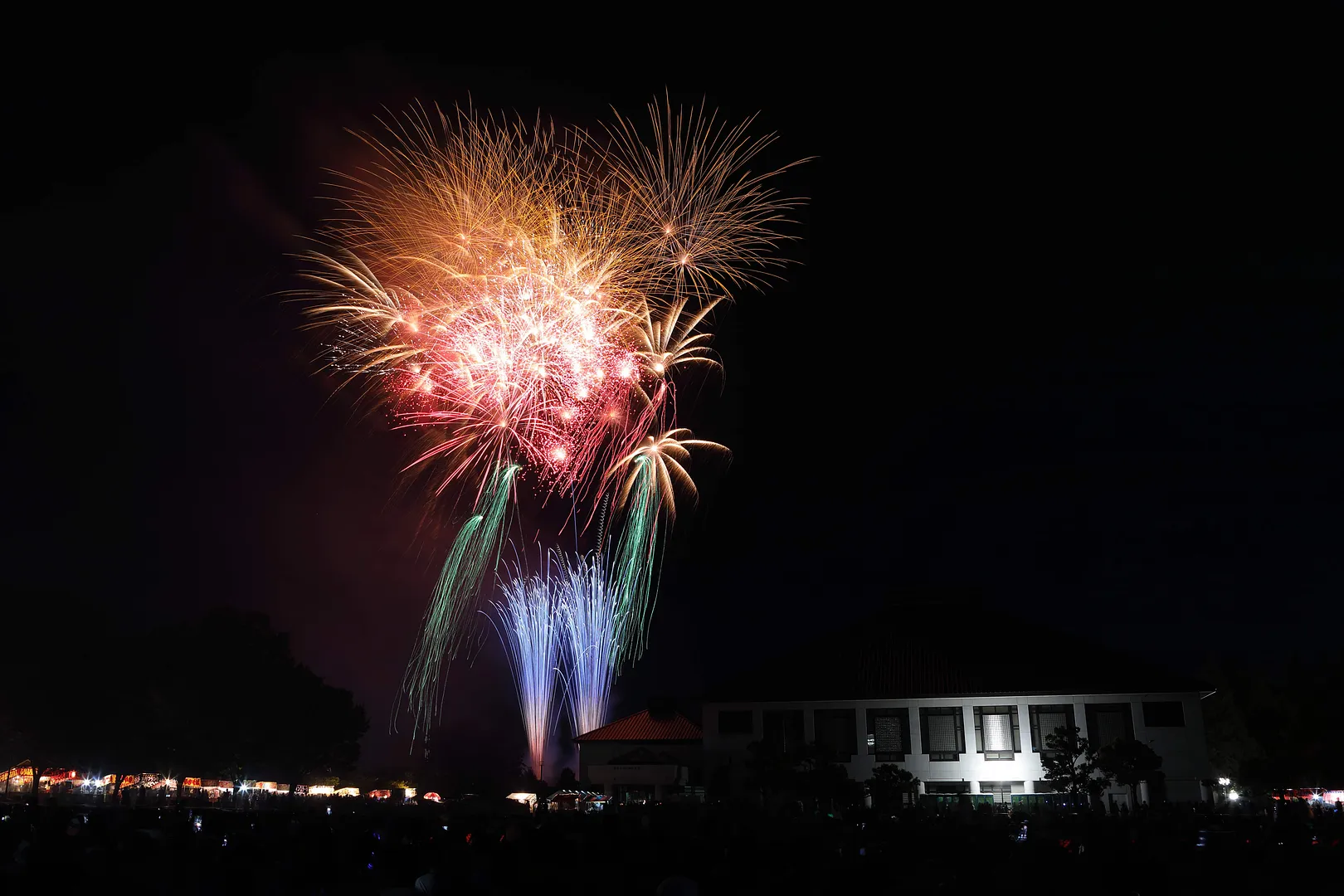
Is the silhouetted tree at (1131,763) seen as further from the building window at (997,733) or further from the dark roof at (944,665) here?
the building window at (997,733)

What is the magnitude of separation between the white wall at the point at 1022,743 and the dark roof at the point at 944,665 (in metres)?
0.36

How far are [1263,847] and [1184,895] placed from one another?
4.08 m

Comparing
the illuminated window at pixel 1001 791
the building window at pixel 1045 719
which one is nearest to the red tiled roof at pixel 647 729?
the illuminated window at pixel 1001 791

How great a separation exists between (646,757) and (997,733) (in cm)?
1424

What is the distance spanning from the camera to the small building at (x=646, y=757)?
136 feet

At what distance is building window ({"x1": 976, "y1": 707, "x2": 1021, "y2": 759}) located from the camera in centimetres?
3666

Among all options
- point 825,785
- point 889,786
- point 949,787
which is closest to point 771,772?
point 825,785

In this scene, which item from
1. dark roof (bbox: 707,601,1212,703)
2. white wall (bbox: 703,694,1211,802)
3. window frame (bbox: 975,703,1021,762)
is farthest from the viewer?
dark roof (bbox: 707,601,1212,703)

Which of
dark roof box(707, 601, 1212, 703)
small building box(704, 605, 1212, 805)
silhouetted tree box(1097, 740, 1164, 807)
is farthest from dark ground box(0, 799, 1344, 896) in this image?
dark roof box(707, 601, 1212, 703)

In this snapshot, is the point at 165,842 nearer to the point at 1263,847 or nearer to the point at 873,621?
the point at 1263,847

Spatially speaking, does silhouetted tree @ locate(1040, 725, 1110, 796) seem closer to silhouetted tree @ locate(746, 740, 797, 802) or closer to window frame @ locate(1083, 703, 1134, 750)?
window frame @ locate(1083, 703, 1134, 750)

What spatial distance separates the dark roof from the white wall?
1.18 feet

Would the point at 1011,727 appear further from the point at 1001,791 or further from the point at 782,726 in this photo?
the point at 782,726

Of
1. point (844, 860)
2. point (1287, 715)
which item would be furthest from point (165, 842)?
point (1287, 715)
